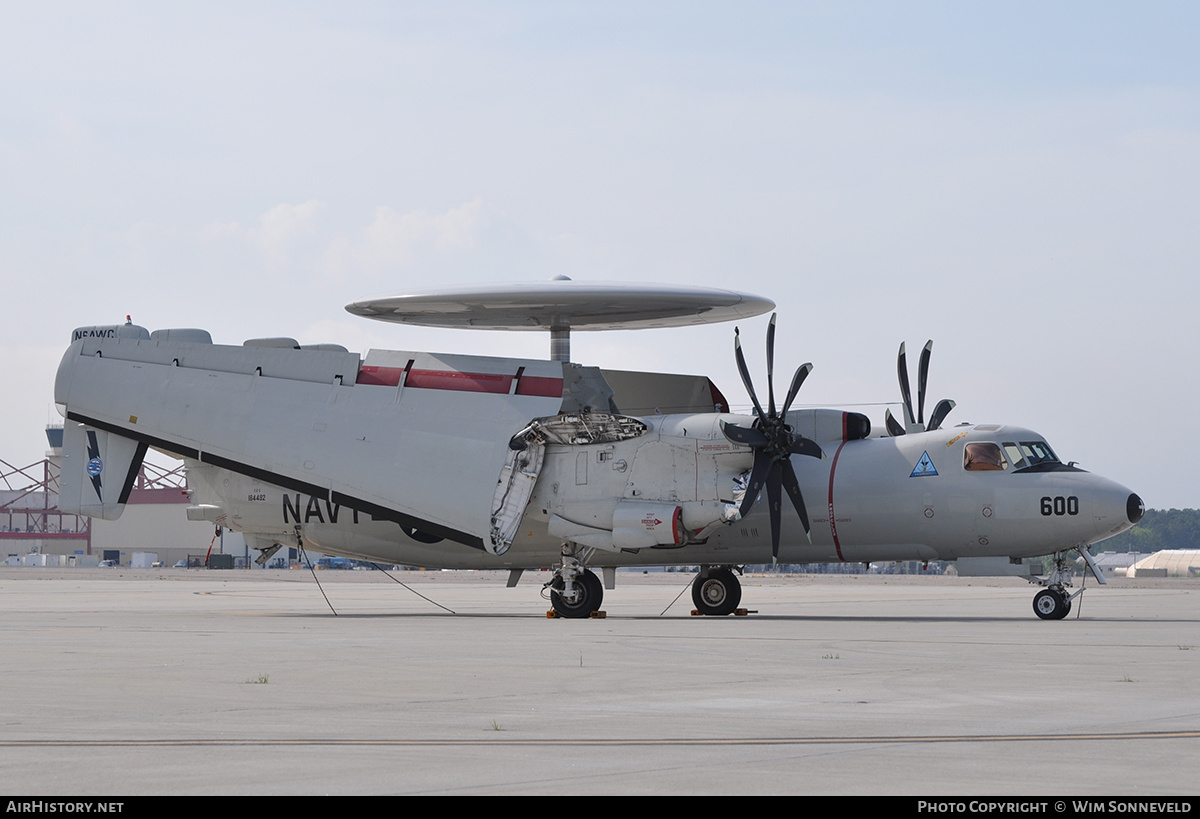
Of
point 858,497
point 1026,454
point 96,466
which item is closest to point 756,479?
point 858,497

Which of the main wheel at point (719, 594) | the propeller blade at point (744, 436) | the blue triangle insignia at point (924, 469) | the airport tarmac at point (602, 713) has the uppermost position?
the propeller blade at point (744, 436)

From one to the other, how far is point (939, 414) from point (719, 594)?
26.4ft

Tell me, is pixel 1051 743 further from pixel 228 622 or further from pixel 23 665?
pixel 228 622

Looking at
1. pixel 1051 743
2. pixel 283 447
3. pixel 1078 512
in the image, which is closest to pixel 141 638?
pixel 283 447

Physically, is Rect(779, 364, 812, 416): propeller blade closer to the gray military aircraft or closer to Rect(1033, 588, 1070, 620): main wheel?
the gray military aircraft

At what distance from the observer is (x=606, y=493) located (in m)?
34.3

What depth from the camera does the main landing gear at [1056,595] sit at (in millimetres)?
31922

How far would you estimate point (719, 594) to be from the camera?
37.0m

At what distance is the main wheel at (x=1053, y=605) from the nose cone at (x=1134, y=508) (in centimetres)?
245

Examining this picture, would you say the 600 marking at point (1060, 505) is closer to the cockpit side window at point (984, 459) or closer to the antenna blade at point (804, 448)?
the cockpit side window at point (984, 459)

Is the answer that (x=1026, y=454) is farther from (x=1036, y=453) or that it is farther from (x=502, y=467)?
(x=502, y=467)

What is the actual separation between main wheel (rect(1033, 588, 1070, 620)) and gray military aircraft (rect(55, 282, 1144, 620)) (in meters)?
0.04

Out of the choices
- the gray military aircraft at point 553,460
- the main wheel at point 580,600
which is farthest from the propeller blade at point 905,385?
the main wheel at point 580,600
